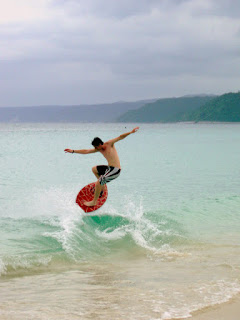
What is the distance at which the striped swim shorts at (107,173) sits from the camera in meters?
10.8

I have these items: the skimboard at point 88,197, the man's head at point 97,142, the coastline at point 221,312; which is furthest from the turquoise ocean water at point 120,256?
the man's head at point 97,142

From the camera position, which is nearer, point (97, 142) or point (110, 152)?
point (97, 142)

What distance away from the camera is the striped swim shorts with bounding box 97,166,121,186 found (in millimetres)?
10758

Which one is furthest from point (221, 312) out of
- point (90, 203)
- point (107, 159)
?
point (90, 203)

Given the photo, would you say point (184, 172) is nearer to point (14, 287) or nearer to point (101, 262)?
point (101, 262)

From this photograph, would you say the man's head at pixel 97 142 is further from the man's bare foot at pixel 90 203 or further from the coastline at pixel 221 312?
the coastline at pixel 221 312

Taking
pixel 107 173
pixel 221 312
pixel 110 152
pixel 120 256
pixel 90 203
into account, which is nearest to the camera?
pixel 221 312

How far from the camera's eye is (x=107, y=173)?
10.8 meters

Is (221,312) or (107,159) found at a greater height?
(107,159)

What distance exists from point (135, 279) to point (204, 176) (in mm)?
20583

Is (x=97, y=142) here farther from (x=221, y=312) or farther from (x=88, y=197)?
(x=221, y=312)

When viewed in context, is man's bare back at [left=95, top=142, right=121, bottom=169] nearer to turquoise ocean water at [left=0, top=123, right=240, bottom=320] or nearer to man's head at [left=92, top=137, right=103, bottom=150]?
man's head at [left=92, top=137, right=103, bottom=150]

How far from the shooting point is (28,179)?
2636 centimetres

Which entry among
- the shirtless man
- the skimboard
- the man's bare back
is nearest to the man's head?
the shirtless man
